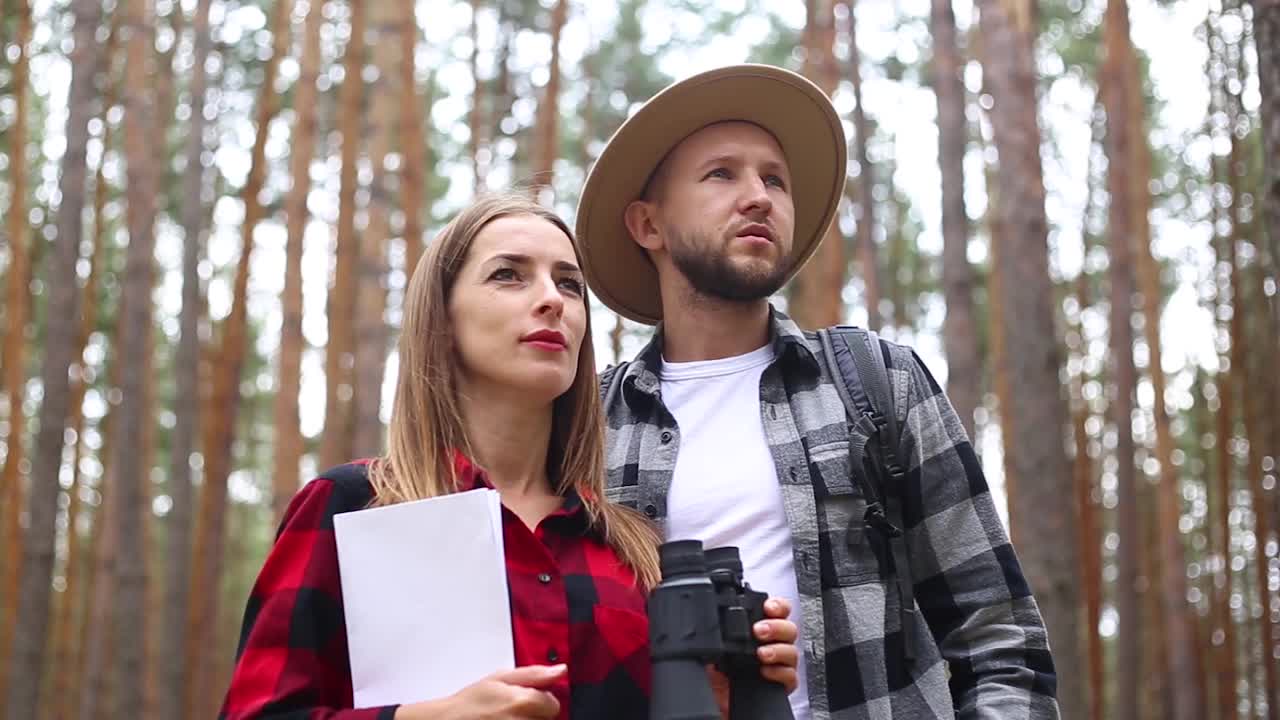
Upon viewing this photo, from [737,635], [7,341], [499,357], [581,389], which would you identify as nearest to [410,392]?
[499,357]

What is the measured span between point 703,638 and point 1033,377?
3800 mm

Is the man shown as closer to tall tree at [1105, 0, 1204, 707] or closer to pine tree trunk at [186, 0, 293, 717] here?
pine tree trunk at [186, 0, 293, 717]

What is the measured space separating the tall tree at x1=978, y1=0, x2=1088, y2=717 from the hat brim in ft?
9.11

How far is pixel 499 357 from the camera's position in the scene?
1.63 m

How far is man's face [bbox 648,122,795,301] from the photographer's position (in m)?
2.00

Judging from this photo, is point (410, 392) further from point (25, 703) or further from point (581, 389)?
point (25, 703)

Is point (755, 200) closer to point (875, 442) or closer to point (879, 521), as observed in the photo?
point (875, 442)

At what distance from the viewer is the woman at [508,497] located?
1.41 m

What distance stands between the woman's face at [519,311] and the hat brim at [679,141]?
1.28 feet

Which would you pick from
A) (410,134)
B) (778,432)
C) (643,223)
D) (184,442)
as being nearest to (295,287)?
(410,134)

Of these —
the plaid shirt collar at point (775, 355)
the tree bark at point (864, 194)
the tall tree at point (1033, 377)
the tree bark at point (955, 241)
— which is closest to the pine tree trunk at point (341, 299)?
the tree bark at point (955, 241)

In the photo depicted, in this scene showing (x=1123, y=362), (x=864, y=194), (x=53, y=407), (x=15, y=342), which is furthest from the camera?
(x=864, y=194)

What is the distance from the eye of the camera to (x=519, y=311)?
1637mm

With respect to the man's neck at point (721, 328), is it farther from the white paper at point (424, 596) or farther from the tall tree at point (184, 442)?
the tall tree at point (184, 442)
